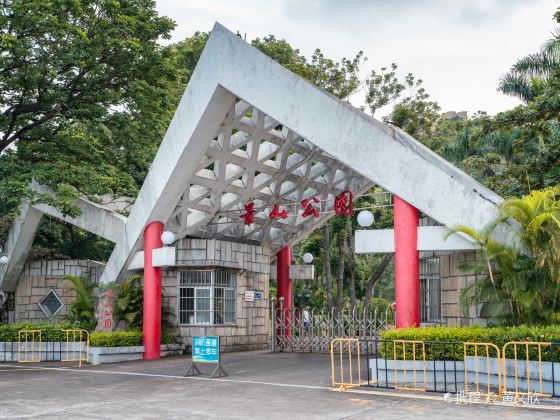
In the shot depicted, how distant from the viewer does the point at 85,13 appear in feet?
69.3

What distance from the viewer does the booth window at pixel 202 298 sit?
76.2ft

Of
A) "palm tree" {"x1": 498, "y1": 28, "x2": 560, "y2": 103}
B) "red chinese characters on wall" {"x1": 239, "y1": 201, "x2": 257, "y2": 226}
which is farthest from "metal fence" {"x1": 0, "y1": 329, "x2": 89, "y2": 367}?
"palm tree" {"x1": 498, "y1": 28, "x2": 560, "y2": 103}

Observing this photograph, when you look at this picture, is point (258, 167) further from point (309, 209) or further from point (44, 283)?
point (44, 283)

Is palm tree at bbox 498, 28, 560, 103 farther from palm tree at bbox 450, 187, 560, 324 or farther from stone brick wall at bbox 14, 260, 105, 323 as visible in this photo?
stone brick wall at bbox 14, 260, 105, 323

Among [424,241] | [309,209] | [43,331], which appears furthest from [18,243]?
[424,241]

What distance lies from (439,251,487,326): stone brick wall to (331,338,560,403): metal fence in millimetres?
3092

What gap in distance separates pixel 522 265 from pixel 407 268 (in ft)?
9.18

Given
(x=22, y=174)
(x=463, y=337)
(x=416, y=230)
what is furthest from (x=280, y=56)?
(x=463, y=337)

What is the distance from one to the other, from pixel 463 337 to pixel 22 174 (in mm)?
13945

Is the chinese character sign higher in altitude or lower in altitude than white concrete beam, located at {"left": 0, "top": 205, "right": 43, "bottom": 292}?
lower

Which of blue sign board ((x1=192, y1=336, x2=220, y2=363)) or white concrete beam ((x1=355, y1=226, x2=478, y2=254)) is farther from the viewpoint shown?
blue sign board ((x1=192, y1=336, x2=220, y2=363))

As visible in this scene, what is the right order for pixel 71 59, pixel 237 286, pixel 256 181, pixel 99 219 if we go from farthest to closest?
pixel 237 286 → pixel 99 219 → pixel 256 181 → pixel 71 59

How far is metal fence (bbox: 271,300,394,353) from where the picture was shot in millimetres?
21375

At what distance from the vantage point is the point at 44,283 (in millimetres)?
26875
